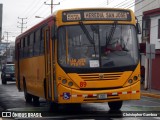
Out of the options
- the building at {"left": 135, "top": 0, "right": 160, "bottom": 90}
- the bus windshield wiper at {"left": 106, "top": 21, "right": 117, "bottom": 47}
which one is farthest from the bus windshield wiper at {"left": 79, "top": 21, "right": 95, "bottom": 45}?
the building at {"left": 135, "top": 0, "right": 160, "bottom": 90}

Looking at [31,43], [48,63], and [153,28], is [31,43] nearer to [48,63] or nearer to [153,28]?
[48,63]

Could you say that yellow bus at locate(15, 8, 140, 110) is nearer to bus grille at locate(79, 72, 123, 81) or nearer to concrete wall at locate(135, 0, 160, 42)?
bus grille at locate(79, 72, 123, 81)

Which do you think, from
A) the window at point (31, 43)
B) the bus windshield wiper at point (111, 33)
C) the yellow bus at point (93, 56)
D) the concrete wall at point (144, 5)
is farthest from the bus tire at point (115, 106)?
the concrete wall at point (144, 5)

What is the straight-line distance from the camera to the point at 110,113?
50.8ft

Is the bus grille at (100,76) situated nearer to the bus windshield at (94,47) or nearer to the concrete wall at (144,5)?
the bus windshield at (94,47)

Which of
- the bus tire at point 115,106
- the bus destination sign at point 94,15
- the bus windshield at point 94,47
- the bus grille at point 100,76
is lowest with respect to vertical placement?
the bus tire at point 115,106

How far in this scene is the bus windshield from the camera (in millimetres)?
13984

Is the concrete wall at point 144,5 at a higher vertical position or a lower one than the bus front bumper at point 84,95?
higher

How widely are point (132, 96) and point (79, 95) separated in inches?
66.7

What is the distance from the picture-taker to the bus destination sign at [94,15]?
1425 cm

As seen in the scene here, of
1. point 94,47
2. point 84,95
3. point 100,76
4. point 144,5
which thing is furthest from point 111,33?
point 144,5

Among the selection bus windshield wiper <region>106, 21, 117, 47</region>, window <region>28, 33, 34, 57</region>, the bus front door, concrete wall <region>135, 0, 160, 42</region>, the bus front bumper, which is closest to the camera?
the bus front bumper

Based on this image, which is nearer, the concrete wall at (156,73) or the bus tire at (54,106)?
the bus tire at (54,106)

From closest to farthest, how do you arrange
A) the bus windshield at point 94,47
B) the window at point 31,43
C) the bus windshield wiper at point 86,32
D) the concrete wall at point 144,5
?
the bus windshield at point 94,47
the bus windshield wiper at point 86,32
the window at point 31,43
the concrete wall at point 144,5
